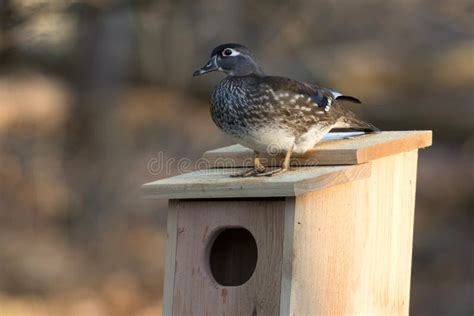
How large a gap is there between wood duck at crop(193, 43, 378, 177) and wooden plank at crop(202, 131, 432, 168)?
46 mm

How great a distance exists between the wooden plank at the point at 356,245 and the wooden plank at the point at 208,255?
6cm

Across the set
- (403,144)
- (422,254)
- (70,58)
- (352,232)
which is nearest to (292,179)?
(352,232)

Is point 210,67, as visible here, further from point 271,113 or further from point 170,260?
point 170,260

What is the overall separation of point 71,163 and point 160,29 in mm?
877

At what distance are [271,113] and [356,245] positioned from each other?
468 mm

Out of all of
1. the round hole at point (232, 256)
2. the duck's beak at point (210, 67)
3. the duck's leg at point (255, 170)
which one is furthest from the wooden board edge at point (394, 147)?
the duck's beak at point (210, 67)

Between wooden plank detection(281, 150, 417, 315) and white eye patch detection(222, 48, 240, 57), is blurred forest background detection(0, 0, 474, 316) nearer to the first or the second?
wooden plank detection(281, 150, 417, 315)

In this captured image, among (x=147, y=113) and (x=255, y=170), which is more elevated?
(x=147, y=113)

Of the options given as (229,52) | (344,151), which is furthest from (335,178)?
(229,52)

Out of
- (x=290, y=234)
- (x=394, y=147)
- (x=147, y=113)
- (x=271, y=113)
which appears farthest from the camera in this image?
(x=147, y=113)

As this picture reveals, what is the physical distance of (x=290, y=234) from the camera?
8.71 feet

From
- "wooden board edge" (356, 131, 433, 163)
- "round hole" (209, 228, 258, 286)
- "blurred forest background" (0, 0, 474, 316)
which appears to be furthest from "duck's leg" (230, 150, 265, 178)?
"blurred forest background" (0, 0, 474, 316)

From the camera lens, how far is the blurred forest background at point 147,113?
5090 mm

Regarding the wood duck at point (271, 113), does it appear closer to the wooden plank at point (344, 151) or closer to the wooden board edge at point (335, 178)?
the wooden plank at point (344, 151)
